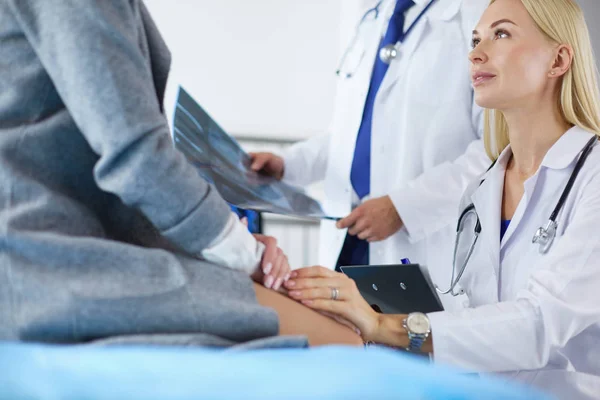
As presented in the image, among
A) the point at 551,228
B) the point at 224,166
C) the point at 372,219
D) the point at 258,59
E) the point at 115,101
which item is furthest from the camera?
the point at 258,59

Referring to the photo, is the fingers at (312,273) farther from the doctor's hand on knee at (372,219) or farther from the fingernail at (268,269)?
the doctor's hand on knee at (372,219)

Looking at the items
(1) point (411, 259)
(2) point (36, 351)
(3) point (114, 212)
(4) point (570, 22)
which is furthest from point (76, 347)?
(1) point (411, 259)

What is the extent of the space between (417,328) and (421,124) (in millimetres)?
884

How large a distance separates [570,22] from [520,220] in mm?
425

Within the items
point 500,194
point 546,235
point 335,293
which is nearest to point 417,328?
point 335,293

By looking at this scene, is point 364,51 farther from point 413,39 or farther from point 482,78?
point 482,78

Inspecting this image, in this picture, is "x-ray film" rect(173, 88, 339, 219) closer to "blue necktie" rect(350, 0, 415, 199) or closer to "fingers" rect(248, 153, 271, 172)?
"fingers" rect(248, 153, 271, 172)

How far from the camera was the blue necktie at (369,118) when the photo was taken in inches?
81.0

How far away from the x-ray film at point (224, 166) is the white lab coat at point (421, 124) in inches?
9.8

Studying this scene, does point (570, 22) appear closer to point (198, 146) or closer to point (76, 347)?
point (198, 146)

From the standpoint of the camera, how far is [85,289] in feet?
2.49

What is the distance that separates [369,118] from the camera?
207cm

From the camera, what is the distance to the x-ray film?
5.06ft

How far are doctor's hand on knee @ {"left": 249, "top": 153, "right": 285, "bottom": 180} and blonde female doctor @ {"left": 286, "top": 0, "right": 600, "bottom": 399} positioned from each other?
0.59 metres
